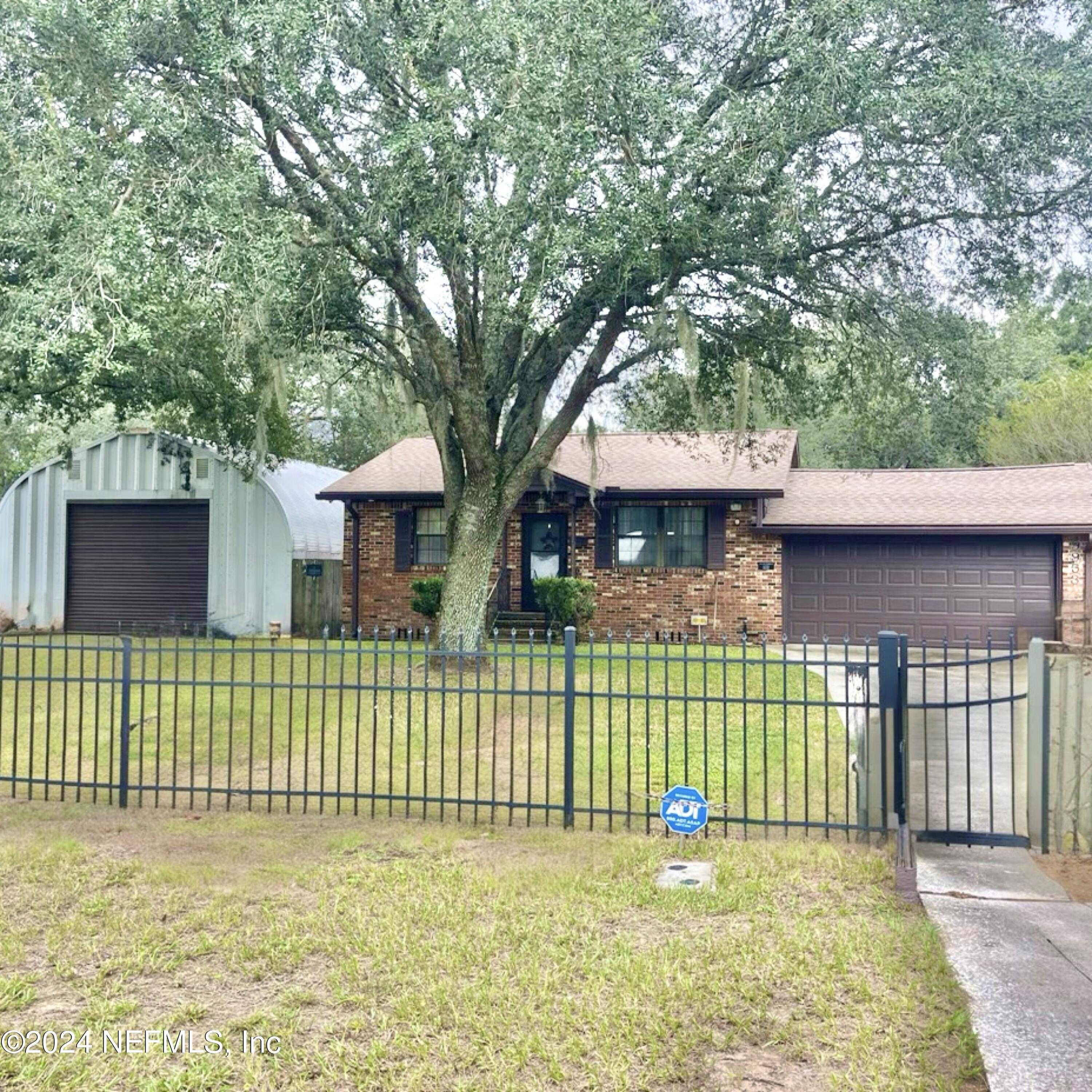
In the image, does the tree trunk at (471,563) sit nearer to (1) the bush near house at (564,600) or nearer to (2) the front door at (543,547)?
(1) the bush near house at (564,600)

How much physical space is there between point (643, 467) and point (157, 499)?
30.8ft

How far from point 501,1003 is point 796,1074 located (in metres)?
1.19

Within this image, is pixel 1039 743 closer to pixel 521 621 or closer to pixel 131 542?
pixel 521 621

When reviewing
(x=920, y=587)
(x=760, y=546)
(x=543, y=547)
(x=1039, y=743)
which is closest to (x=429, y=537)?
(x=543, y=547)

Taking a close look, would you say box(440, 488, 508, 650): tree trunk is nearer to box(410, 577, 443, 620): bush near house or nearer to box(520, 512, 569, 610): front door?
box(410, 577, 443, 620): bush near house

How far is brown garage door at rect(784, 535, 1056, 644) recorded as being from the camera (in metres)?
17.5

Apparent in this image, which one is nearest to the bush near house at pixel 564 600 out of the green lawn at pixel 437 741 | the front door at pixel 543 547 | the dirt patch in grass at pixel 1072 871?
the front door at pixel 543 547

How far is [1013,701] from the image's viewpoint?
6.19 m

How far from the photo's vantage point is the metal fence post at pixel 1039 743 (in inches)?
235

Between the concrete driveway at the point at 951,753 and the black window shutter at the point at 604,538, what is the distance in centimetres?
738

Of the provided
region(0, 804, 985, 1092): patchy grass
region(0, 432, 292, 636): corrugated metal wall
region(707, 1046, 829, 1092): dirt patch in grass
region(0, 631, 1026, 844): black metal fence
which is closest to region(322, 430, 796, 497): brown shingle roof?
region(0, 432, 292, 636): corrugated metal wall

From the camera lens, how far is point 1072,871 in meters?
5.80

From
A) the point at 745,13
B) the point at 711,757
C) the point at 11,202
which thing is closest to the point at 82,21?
the point at 11,202

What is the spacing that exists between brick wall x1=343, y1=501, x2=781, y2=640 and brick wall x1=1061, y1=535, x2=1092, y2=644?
15.5 feet
